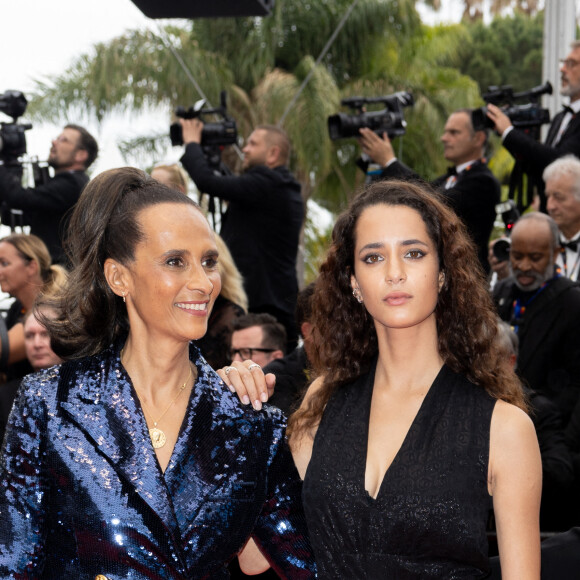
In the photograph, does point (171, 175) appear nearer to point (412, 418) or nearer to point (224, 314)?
point (224, 314)

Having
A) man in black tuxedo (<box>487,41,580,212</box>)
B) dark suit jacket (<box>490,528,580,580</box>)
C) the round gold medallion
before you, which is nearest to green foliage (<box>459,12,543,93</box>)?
man in black tuxedo (<box>487,41,580,212</box>)

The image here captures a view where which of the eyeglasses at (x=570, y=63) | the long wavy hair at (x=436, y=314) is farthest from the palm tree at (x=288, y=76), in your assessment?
the long wavy hair at (x=436, y=314)

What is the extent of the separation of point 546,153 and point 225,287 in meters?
1.92

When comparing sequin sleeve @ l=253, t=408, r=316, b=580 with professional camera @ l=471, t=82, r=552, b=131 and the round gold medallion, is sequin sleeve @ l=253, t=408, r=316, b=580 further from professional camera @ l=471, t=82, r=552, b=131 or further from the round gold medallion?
professional camera @ l=471, t=82, r=552, b=131

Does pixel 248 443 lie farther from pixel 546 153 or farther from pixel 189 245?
pixel 546 153

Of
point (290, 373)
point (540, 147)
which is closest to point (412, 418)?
point (290, 373)

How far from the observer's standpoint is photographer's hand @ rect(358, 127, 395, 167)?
4777 millimetres

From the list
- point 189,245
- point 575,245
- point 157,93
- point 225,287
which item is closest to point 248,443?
point 189,245

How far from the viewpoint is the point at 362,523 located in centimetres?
204

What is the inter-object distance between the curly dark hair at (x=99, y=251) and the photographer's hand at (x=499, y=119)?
320cm

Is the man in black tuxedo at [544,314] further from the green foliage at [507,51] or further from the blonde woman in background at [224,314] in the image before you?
the green foliage at [507,51]

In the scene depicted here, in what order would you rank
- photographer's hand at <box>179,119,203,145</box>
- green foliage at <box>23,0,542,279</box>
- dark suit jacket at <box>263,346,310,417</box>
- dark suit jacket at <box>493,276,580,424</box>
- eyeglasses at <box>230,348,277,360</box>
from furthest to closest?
green foliage at <box>23,0,542,279</box> < photographer's hand at <box>179,119,203,145</box> < eyeglasses at <box>230,348,277,360</box> < dark suit jacket at <box>493,276,580,424</box> < dark suit jacket at <box>263,346,310,417</box>

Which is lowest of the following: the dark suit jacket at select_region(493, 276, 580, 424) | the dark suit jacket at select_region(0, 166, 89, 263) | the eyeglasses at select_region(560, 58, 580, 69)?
the dark suit jacket at select_region(493, 276, 580, 424)

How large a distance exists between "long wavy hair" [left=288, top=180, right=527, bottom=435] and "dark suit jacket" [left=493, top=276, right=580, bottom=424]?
1.89 m
